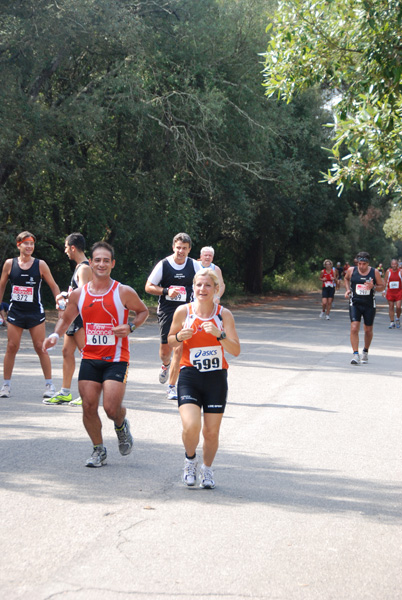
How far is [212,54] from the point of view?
81.3 ft

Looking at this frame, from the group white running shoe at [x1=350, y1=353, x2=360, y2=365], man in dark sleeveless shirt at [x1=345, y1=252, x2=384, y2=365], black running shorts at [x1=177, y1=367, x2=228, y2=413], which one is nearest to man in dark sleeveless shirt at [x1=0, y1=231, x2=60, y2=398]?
black running shorts at [x1=177, y1=367, x2=228, y2=413]

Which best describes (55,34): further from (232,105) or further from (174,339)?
(174,339)

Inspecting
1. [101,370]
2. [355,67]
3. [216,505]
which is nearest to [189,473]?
[216,505]

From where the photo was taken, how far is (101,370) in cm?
675

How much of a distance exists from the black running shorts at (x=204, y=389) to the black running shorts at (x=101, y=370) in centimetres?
71

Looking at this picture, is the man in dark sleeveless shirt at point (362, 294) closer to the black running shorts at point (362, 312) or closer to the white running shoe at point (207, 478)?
the black running shorts at point (362, 312)

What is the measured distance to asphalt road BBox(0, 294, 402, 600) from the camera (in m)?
4.19

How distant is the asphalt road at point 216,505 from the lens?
13.8 ft

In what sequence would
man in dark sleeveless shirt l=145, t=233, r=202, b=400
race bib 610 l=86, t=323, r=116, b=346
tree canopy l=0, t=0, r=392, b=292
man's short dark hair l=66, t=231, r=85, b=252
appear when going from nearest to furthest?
race bib 610 l=86, t=323, r=116, b=346 → man's short dark hair l=66, t=231, r=85, b=252 → man in dark sleeveless shirt l=145, t=233, r=202, b=400 → tree canopy l=0, t=0, r=392, b=292

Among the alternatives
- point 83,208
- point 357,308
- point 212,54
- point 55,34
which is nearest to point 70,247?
point 357,308

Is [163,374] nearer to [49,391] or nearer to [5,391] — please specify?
[49,391]

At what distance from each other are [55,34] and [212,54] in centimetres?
617

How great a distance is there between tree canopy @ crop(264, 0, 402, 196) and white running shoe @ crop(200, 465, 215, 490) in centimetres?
457

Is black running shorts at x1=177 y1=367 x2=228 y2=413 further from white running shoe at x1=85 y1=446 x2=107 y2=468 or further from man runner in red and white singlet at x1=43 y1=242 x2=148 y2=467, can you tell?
white running shoe at x1=85 y1=446 x2=107 y2=468
